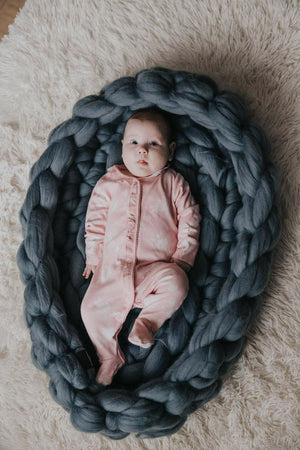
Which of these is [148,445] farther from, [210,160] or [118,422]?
[210,160]

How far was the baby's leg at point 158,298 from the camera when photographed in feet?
3.80

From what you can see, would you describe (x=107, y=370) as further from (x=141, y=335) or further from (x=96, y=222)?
(x=96, y=222)

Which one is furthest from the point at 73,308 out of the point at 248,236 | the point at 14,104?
the point at 14,104

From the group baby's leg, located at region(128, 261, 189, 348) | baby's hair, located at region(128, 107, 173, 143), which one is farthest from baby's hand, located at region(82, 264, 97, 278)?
baby's hair, located at region(128, 107, 173, 143)

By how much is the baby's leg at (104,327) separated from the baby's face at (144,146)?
37 cm

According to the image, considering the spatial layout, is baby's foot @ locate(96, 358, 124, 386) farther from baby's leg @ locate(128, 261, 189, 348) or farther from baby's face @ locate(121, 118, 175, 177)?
baby's face @ locate(121, 118, 175, 177)

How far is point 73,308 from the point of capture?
1309mm

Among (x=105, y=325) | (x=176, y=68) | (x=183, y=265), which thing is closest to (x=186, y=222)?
(x=183, y=265)

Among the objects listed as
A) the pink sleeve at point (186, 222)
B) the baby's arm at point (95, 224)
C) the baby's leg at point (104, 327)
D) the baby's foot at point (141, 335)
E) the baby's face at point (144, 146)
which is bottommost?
the baby's leg at point (104, 327)

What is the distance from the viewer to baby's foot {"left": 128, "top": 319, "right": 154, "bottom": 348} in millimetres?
1143

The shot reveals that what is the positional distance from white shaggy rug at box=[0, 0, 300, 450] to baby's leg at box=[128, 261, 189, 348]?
0.26 metres

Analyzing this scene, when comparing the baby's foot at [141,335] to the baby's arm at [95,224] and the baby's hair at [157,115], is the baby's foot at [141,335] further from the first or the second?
the baby's hair at [157,115]

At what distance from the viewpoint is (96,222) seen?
1318 mm

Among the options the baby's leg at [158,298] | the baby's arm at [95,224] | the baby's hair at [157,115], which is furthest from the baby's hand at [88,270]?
the baby's hair at [157,115]
